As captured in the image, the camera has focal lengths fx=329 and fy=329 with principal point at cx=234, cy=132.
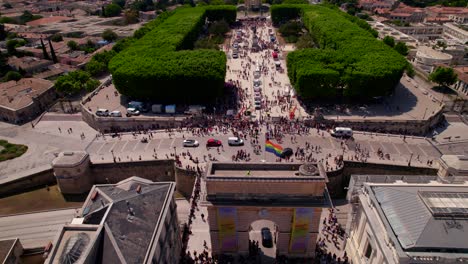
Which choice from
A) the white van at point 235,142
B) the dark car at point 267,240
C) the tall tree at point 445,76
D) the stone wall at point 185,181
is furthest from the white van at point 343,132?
the tall tree at point 445,76

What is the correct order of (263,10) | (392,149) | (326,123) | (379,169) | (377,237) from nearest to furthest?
(377,237) < (379,169) < (392,149) < (326,123) < (263,10)

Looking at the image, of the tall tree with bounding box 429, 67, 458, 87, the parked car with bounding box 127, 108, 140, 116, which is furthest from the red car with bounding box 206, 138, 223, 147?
the tall tree with bounding box 429, 67, 458, 87

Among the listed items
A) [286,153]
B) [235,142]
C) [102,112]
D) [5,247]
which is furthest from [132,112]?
[5,247]

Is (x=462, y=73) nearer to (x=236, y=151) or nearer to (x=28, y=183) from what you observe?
(x=236, y=151)

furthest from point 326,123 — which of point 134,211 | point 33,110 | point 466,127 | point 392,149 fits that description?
point 33,110

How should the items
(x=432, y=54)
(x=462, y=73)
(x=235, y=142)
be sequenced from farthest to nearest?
(x=432, y=54)
(x=462, y=73)
(x=235, y=142)

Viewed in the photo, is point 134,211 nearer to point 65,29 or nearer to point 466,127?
point 466,127
